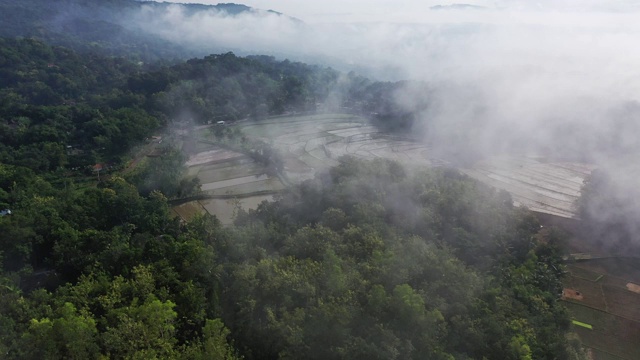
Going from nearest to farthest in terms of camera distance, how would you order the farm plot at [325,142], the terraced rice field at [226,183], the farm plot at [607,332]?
1. the farm plot at [607,332]
2. the terraced rice field at [226,183]
3. the farm plot at [325,142]

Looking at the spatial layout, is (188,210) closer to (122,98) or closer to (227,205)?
(227,205)

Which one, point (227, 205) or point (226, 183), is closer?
point (227, 205)

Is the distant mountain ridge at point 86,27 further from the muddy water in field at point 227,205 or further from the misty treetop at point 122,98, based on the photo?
the muddy water in field at point 227,205

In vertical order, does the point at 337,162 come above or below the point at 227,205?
above

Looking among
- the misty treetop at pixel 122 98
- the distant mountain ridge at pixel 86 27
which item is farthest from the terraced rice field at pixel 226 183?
the distant mountain ridge at pixel 86 27

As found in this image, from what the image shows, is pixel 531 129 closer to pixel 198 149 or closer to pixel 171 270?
pixel 198 149

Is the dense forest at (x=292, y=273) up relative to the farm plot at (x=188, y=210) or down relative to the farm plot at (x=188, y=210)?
up

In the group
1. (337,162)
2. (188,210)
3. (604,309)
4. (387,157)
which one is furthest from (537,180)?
(188,210)

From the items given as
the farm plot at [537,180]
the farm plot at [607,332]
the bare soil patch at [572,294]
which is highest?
the farm plot at [537,180]

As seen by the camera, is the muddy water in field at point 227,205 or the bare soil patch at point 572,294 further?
the muddy water in field at point 227,205

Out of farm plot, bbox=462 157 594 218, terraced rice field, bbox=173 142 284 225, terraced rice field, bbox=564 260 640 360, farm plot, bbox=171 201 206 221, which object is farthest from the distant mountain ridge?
terraced rice field, bbox=564 260 640 360
